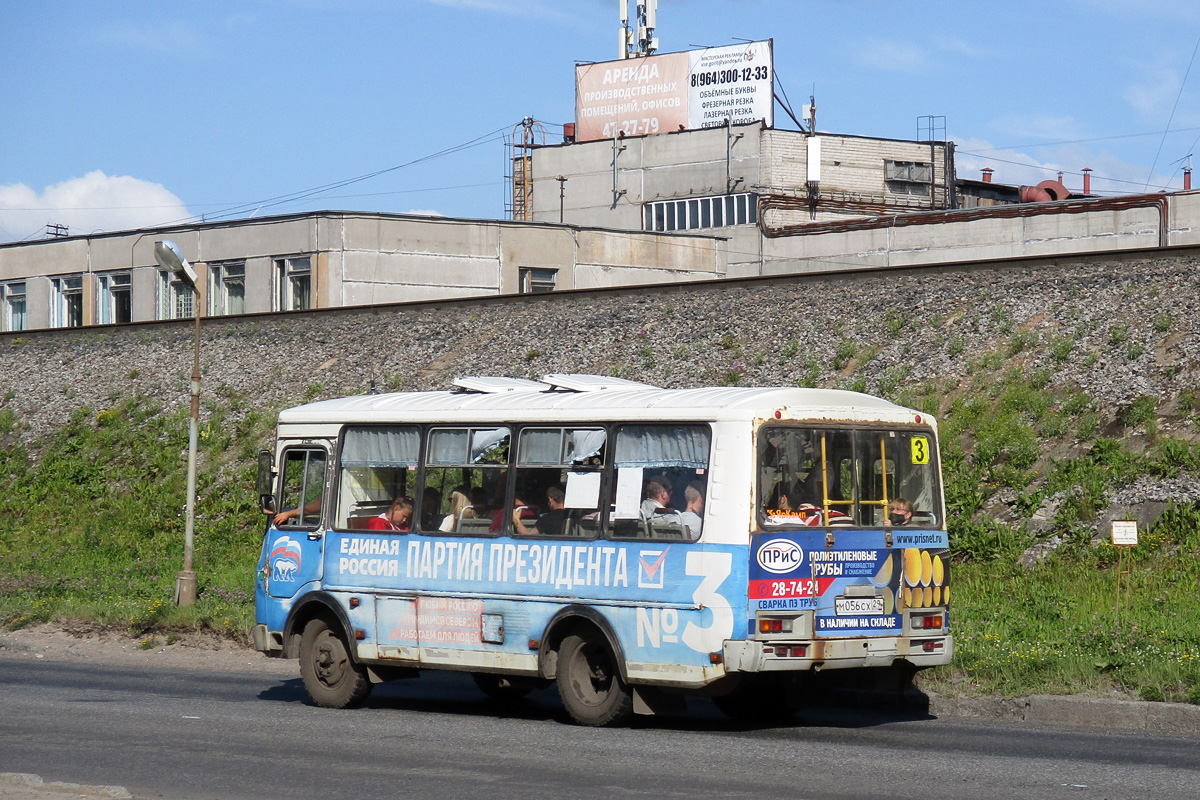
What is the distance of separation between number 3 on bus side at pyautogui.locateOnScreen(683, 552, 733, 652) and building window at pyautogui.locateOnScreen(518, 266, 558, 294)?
37937 millimetres

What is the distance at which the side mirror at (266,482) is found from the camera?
14.4 meters

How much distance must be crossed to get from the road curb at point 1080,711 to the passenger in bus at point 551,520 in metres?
3.54

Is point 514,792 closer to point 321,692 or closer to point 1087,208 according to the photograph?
point 321,692

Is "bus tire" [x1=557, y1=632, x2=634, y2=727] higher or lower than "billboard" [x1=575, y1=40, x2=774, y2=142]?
lower

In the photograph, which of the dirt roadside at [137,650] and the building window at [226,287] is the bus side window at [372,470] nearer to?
the dirt roadside at [137,650]

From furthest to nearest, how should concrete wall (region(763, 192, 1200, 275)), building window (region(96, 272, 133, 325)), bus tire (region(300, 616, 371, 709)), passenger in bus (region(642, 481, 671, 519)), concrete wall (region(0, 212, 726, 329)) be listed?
building window (region(96, 272, 133, 325)), concrete wall (region(763, 192, 1200, 275)), concrete wall (region(0, 212, 726, 329)), bus tire (region(300, 616, 371, 709)), passenger in bus (region(642, 481, 671, 519))

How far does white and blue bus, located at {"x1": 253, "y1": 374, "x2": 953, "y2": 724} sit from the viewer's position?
37.0ft

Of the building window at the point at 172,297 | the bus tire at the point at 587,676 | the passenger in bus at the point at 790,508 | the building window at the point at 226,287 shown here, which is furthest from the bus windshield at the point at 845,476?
the building window at the point at 172,297

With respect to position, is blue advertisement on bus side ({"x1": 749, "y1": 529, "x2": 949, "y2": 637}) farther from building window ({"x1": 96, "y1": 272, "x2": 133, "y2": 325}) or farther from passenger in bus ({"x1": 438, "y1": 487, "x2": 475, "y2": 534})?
building window ({"x1": 96, "y1": 272, "x2": 133, "y2": 325})

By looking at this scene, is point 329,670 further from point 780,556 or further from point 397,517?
point 780,556

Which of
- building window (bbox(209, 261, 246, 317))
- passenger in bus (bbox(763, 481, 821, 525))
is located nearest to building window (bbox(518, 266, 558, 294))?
building window (bbox(209, 261, 246, 317))

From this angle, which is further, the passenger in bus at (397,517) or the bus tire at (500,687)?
the bus tire at (500,687)

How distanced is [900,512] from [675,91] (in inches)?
2654

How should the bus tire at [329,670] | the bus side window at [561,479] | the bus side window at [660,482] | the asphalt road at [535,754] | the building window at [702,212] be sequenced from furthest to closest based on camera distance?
the building window at [702,212]
the bus tire at [329,670]
the bus side window at [561,479]
the bus side window at [660,482]
the asphalt road at [535,754]
